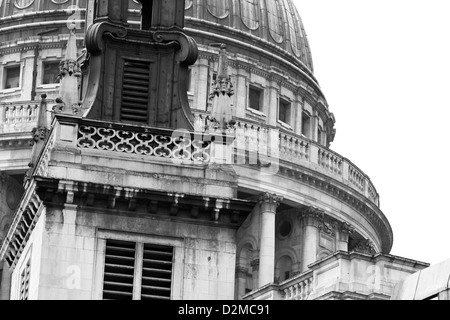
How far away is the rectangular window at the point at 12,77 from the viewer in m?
95.8

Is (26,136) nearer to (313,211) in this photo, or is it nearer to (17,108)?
(17,108)

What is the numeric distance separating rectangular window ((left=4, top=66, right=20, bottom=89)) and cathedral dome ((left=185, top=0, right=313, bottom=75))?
7.99m

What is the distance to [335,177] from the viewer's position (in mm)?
90500

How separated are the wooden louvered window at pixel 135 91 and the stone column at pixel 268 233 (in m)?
38.3

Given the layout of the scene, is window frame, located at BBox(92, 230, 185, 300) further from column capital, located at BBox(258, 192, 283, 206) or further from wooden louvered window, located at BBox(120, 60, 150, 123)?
column capital, located at BBox(258, 192, 283, 206)

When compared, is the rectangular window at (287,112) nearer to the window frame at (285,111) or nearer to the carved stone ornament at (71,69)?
the window frame at (285,111)

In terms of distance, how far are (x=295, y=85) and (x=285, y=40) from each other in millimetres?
2314

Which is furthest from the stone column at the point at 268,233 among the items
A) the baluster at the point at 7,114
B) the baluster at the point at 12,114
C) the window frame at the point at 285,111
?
the baluster at the point at 7,114

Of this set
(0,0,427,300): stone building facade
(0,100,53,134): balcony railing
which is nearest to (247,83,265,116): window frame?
(0,100,53,134): balcony railing

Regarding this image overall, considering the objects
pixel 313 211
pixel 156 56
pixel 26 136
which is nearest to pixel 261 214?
pixel 313 211

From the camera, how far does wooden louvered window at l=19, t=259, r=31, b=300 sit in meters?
45.2

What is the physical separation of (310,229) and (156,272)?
46.0m

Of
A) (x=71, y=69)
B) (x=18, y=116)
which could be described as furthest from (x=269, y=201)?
(x=71, y=69)

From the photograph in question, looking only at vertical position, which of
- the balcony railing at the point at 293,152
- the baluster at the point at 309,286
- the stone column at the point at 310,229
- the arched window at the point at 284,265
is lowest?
the baluster at the point at 309,286
